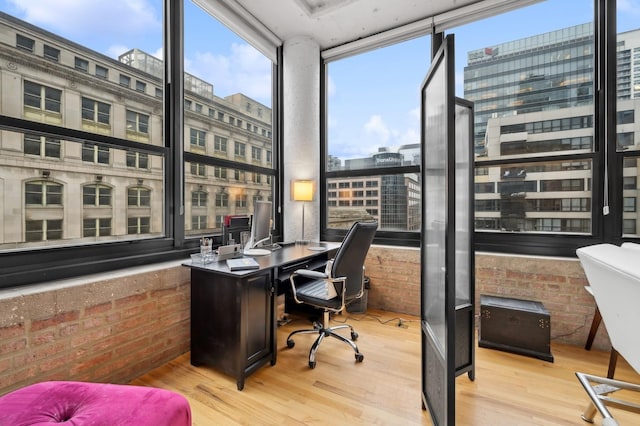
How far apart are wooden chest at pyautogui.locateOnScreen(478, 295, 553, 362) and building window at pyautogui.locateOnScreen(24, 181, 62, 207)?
340 cm

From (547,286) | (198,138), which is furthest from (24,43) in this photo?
(547,286)

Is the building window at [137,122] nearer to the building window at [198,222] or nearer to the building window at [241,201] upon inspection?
the building window at [198,222]

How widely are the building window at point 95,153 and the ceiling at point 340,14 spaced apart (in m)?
2.02

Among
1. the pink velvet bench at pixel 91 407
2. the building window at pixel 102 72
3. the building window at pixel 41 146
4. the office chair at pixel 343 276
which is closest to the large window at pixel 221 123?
the building window at pixel 102 72

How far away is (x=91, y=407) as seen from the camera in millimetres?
1047

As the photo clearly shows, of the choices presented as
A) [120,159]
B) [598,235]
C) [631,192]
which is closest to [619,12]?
[631,192]

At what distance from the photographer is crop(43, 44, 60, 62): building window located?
1819 millimetres

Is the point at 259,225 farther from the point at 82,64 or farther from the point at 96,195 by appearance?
the point at 82,64

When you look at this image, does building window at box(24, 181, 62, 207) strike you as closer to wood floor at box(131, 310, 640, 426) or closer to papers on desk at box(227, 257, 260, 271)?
papers on desk at box(227, 257, 260, 271)

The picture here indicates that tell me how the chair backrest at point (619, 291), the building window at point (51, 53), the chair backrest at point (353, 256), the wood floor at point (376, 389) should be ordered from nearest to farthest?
the chair backrest at point (619, 291)
the wood floor at point (376, 389)
the building window at point (51, 53)
the chair backrest at point (353, 256)

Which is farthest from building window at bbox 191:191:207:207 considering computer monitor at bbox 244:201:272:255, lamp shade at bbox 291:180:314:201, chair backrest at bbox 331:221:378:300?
chair backrest at bbox 331:221:378:300

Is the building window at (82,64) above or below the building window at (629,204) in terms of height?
above

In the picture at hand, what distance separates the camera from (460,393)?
187 cm

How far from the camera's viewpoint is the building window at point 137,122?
87.1 inches
